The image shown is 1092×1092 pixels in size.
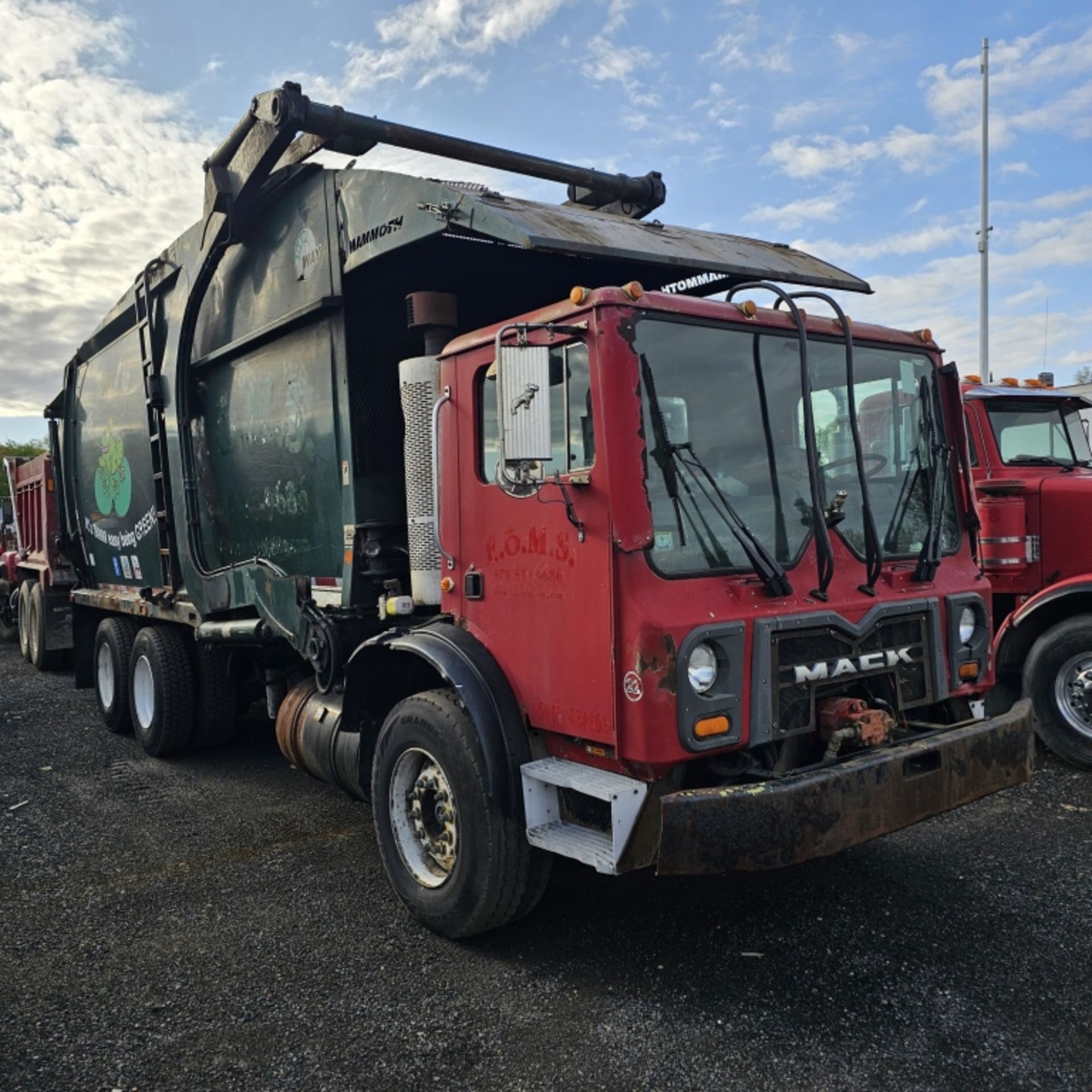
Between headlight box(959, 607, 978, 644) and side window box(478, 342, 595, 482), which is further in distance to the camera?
headlight box(959, 607, 978, 644)

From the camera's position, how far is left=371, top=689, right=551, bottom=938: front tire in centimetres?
362

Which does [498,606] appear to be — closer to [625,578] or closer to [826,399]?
[625,578]

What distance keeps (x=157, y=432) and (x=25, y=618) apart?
22.8 feet

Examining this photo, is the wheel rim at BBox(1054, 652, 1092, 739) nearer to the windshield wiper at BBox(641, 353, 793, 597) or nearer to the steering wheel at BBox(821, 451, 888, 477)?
the steering wheel at BBox(821, 451, 888, 477)

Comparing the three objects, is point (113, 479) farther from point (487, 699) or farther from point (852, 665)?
point (852, 665)

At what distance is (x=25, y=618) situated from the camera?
1220 centimetres

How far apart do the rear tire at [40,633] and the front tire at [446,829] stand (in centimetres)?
875

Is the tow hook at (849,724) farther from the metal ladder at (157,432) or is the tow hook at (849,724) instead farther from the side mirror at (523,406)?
the metal ladder at (157,432)

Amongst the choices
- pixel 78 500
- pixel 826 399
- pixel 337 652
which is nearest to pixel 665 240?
pixel 826 399

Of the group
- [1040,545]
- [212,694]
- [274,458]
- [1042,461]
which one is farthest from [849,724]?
[212,694]

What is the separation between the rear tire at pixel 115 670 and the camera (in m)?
7.76

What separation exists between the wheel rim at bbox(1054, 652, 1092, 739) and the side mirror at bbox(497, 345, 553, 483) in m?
4.61

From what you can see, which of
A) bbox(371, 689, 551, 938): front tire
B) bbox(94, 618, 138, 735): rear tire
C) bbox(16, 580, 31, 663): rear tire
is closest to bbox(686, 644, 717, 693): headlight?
bbox(371, 689, 551, 938): front tire

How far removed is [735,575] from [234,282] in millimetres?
3869
